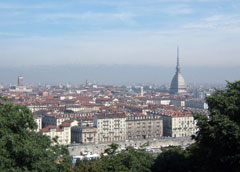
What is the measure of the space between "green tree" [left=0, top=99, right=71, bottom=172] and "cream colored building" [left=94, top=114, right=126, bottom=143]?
103ft

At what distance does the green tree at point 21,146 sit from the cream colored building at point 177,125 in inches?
1443

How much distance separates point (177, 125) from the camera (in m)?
47.8

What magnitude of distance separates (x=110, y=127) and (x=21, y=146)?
34.2 meters

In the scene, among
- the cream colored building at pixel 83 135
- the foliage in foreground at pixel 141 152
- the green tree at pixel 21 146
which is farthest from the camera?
the cream colored building at pixel 83 135

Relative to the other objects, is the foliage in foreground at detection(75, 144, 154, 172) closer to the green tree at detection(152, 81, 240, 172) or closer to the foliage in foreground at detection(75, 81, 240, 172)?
the foliage in foreground at detection(75, 81, 240, 172)

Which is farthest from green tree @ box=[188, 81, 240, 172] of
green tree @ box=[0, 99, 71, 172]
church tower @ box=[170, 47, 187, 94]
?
church tower @ box=[170, 47, 187, 94]

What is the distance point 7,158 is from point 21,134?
1121 mm

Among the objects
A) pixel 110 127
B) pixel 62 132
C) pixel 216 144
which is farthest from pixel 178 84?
pixel 216 144

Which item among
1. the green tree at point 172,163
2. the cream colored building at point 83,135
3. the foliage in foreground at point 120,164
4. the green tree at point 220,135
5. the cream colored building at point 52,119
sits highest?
the green tree at point 220,135

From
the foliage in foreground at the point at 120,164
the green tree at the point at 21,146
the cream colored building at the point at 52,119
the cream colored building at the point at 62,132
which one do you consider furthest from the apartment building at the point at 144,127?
the green tree at the point at 21,146

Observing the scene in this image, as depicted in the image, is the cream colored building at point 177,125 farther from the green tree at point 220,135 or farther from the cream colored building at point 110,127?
the green tree at point 220,135

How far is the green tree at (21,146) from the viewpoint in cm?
984

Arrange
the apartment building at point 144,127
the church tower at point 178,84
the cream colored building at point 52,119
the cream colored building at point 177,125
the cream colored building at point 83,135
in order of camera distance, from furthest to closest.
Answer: the church tower at point 178,84 < the cream colored building at point 177,125 < the cream colored building at point 52,119 < the apartment building at point 144,127 < the cream colored building at point 83,135

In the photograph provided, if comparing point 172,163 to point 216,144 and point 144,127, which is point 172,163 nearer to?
point 216,144
